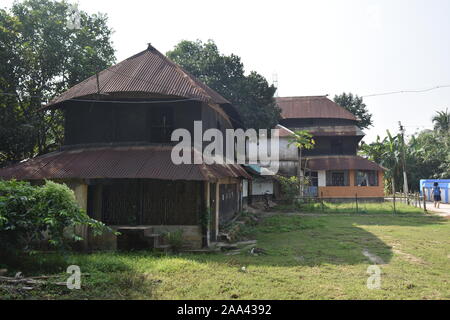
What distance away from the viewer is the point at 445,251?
10742mm

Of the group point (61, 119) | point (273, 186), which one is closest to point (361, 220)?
point (273, 186)

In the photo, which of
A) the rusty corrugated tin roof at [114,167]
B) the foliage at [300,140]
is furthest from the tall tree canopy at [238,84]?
the rusty corrugated tin roof at [114,167]

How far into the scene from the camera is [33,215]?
7.73 meters

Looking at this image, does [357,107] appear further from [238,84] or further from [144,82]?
[144,82]

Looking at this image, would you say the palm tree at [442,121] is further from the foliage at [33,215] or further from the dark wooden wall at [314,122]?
the foliage at [33,215]

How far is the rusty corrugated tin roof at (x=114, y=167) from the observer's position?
10.5 m

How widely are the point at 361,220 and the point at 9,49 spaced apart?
21.0 metres

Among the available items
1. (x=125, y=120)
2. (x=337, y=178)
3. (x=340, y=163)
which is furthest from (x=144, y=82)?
(x=337, y=178)

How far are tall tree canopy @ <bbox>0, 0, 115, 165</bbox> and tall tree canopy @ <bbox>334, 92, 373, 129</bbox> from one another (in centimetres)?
3324

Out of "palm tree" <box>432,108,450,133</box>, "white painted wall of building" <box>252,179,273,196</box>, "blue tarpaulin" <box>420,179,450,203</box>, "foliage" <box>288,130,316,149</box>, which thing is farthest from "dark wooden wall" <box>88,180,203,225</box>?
"palm tree" <box>432,108,450,133</box>

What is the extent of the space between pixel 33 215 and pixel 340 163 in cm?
2780

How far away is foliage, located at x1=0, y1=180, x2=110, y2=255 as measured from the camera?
749cm

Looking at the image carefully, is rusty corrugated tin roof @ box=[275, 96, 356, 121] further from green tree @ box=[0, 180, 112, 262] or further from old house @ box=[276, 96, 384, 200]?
green tree @ box=[0, 180, 112, 262]

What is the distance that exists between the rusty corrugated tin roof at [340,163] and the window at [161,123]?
20.7 m
